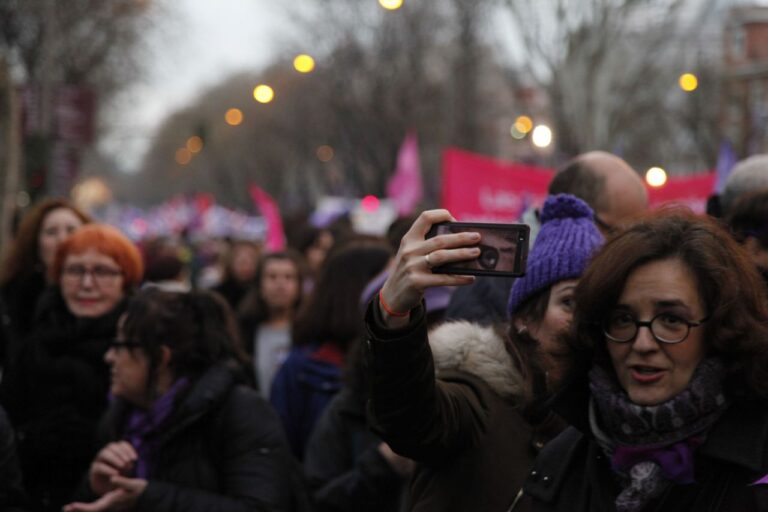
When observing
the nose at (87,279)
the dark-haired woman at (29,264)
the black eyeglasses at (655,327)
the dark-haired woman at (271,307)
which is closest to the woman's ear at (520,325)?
the black eyeglasses at (655,327)

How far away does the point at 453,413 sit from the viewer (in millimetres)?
3010

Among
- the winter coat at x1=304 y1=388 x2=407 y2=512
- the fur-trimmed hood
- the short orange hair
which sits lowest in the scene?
the winter coat at x1=304 y1=388 x2=407 y2=512

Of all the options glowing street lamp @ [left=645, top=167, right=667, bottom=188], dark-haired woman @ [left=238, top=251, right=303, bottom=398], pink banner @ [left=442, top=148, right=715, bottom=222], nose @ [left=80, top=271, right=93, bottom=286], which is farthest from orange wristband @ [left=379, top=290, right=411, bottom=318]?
glowing street lamp @ [left=645, top=167, right=667, bottom=188]

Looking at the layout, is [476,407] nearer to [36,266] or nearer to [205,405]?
[205,405]

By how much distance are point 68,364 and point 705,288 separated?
3.14 m

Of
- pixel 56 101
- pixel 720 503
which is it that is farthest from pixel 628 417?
pixel 56 101

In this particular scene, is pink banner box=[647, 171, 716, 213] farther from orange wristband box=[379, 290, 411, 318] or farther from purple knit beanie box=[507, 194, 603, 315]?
orange wristband box=[379, 290, 411, 318]

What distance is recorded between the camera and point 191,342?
4277mm

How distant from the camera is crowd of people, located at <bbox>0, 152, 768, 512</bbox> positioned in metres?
2.60

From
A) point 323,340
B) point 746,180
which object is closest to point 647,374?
point 746,180

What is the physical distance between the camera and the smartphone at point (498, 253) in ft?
8.41

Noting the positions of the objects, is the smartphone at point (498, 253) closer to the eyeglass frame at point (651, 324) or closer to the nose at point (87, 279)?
the eyeglass frame at point (651, 324)

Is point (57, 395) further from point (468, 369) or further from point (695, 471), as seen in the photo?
point (695, 471)

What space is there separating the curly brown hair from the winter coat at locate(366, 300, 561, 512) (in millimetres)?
371
